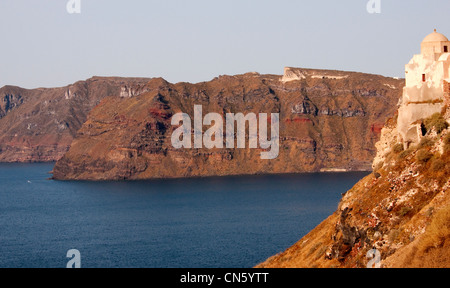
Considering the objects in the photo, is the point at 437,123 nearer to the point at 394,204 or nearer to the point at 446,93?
the point at 446,93

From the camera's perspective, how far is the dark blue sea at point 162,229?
327 ft

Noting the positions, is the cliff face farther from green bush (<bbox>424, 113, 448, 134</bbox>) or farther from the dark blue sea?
the dark blue sea

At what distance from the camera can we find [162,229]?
134625 millimetres

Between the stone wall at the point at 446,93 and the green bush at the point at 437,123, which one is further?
the stone wall at the point at 446,93

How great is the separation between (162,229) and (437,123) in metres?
99.5

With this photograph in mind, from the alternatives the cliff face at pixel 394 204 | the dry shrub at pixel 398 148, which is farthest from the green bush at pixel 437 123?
the dry shrub at pixel 398 148

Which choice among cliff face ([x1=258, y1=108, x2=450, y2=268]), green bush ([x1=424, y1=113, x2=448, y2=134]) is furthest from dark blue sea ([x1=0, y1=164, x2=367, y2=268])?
green bush ([x1=424, y1=113, x2=448, y2=134])

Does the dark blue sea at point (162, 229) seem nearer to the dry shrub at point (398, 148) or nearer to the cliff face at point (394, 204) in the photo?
the cliff face at point (394, 204)

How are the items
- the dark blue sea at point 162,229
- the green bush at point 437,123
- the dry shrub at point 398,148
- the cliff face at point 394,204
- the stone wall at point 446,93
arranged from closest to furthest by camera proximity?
the cliff face at point 394,204
the green bush at point 437,123
the stone wall at point 446,93
the dry shrub at point 398,148
the dark blue sea at point 162,229

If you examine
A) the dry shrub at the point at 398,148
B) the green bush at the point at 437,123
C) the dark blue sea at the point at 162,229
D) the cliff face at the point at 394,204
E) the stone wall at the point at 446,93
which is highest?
the stone wall at the point at 446,93

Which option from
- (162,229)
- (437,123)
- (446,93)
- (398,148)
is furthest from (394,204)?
(162,229)

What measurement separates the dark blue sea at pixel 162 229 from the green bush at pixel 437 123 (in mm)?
51348
